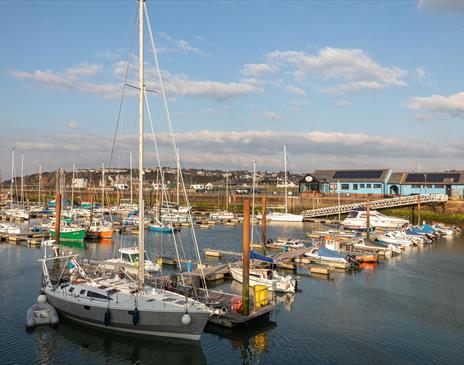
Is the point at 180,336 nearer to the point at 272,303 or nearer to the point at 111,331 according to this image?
the point at 111,331

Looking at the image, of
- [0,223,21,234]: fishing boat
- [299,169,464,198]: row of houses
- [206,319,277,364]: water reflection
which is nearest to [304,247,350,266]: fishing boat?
[206,319,277,364]: water reflection

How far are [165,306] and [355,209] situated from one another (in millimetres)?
68095

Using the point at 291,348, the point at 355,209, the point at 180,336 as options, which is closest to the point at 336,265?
the point at 291,348

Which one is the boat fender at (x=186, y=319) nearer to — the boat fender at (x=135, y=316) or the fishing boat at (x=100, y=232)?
the boat fender at (x=135, y=316)

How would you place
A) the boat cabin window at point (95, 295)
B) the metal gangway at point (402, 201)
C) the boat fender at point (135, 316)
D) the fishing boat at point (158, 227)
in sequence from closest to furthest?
the boat fender at point (135, 316), the boat cabin window at point (95, 295), the fishing boat at point (158, 227), the metal gangway at point (402, 201)

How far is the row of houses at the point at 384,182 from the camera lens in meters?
96.0

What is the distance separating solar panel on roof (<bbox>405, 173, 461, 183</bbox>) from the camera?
316ft

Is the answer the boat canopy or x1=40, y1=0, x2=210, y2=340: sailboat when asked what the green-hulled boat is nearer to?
x1=40, y1=0, x2=210, y2=340: sailboat

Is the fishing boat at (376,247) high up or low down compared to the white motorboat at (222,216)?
down

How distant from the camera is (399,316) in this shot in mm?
28125

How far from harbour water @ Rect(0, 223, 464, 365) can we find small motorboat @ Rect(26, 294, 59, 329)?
19.5 inches

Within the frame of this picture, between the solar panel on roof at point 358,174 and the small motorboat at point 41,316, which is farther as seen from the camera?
the solar panel on roof at point 358,174

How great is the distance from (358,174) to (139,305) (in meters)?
93.5

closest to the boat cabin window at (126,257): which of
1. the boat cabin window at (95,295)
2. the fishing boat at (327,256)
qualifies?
the boat cabin window at (95,295)
